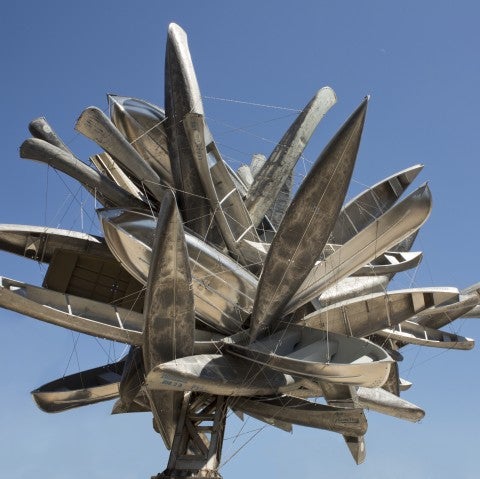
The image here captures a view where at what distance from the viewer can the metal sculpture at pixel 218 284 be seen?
46.2 feet

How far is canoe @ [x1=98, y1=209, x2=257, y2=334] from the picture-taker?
14.7 metres

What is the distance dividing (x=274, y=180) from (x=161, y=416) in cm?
595

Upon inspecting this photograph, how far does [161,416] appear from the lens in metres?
17.1

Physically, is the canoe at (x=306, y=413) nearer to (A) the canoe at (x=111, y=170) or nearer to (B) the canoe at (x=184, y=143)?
(B) the canoe at (x=184, y=143)

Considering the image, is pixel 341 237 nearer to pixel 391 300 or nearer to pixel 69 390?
pixel 391 300

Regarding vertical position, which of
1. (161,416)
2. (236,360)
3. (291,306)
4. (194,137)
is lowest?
(161,416)

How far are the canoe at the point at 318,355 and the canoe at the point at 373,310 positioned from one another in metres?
0.92

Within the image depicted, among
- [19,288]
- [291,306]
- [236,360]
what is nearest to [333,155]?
[291,306]

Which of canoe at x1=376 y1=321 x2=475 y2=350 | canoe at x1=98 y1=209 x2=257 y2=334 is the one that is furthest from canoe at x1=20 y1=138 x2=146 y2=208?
canoe at x1=376 y1=321 x2=475 y2=350

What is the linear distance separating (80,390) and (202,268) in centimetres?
486

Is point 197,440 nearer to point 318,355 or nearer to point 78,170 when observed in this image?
point 318,355

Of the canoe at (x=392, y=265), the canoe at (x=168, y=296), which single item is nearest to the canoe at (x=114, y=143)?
the canoe at (x=168, y=296)

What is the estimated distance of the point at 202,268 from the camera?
51.0 ft

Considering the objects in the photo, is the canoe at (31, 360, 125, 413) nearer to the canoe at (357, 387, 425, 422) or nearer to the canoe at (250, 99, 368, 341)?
the canoe at (250, 99, 368, 341)
